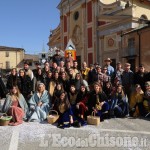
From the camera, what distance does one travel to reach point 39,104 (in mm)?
8492

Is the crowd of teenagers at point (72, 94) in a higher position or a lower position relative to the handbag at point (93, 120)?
higher

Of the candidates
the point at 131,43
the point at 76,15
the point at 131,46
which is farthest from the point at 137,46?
the point at 76,15

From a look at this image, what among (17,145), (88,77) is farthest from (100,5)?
(17,145)

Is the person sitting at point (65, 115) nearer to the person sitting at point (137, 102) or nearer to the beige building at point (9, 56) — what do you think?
the person sitting at point (137, 102)

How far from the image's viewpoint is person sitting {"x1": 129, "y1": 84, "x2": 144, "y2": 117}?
912 centimetres

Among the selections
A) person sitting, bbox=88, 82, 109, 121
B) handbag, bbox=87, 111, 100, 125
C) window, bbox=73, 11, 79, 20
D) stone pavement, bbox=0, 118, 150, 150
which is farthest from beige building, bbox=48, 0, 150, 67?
stone pavement, bbox=0, 118, 150, 150

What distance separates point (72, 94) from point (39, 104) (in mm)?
1122

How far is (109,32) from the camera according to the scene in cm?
2956

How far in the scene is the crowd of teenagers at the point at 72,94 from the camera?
323 inches

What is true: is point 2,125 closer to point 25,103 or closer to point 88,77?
point 25,103

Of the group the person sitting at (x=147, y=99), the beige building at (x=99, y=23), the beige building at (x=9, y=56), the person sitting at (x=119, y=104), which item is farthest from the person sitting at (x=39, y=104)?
the beige building at (x=9, y=56)

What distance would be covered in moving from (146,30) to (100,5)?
897cm

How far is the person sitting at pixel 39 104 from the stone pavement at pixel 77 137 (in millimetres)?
364

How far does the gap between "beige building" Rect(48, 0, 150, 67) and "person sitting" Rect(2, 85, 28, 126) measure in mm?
19778
